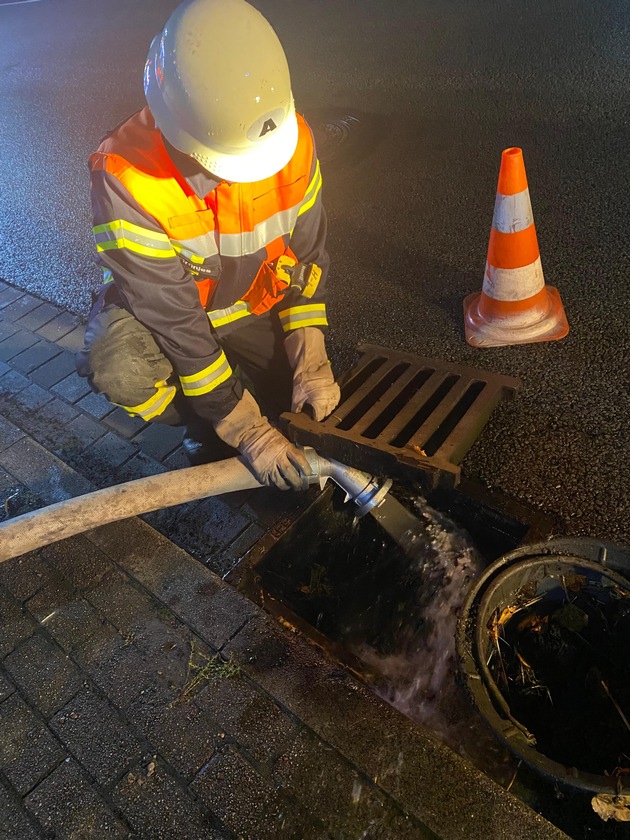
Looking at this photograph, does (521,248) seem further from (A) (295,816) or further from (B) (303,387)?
(A) (295,816)

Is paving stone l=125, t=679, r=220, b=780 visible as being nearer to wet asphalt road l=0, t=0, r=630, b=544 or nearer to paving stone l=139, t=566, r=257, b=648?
paving stone l=139, t=566, r=257, b=648

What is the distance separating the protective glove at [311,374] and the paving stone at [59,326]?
179 cm

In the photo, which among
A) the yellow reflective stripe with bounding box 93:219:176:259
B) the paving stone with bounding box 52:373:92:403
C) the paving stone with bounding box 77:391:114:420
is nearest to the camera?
the yellow reflective stripe with bounding box 93:219:176:259

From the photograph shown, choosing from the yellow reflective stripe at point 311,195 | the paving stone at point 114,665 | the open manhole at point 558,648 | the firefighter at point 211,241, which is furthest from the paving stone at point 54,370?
the open manhole at point 558,648

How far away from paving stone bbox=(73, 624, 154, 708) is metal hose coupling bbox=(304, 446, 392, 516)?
94 centimetres

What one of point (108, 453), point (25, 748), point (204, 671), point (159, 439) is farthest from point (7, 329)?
point (204, 671)

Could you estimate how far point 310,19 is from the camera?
7.31 m

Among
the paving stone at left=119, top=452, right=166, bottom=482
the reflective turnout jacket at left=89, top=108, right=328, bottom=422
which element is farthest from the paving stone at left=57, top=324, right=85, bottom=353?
the reflective turnout jacket at left=89, top=108, right=328, bottom=422

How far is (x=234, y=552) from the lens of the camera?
2605 millimetres

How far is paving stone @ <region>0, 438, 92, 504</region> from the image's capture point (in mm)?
2973

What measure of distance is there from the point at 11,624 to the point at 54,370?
1680 mm

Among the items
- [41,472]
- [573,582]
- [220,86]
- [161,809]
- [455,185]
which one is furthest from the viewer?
[455,185]

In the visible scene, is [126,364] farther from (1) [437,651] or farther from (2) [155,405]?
(1) [437,651]

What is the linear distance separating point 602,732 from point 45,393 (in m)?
3.17
